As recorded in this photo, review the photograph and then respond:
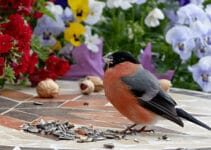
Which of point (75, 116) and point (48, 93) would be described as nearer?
point (75, 116)

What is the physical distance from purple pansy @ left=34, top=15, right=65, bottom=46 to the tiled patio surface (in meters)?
0.26

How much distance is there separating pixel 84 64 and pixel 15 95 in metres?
0.62

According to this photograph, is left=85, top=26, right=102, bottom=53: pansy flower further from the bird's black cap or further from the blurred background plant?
the bird's black cap

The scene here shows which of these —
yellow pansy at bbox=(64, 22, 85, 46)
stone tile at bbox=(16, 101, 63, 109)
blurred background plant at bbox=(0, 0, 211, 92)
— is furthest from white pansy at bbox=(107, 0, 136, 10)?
stone tile at bbox=(16, 101, 63, 109)

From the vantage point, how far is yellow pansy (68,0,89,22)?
11.8ft

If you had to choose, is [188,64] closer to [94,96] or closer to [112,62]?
[94,96]

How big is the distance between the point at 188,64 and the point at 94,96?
0.74m

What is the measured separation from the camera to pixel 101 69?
368 cm

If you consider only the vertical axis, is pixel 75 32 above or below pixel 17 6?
below

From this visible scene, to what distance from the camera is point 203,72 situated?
11.5 ft

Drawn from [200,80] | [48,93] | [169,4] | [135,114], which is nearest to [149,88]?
[135,114]

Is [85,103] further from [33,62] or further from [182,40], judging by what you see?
[182,40]

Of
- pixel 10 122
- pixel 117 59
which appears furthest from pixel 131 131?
pixel 10 122

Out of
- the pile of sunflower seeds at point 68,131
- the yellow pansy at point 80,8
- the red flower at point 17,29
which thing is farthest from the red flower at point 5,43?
the yellow pansy at point 80,8
